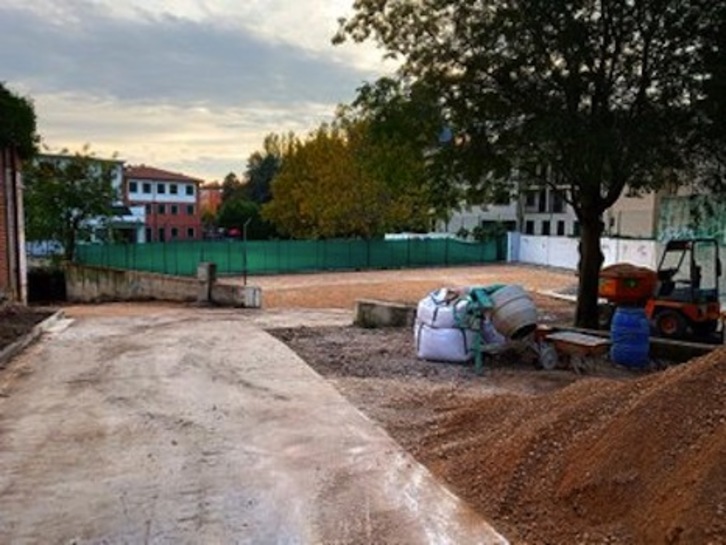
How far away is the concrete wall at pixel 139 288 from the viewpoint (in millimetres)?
20203

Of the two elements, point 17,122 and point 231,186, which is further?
point 231,186

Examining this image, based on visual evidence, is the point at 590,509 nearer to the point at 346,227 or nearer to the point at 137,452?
the point at 137,452

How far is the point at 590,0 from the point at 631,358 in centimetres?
643

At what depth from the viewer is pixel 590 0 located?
1230cm

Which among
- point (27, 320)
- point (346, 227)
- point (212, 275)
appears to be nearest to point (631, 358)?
point (27, 320)

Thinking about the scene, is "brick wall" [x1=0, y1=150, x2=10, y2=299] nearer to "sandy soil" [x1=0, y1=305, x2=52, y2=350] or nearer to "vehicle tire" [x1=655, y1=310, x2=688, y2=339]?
"sandy soil" [x1=0, y1=305, x2=52, y2=350]

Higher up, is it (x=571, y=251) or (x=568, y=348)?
(x=571, y=251)

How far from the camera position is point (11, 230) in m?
17.5

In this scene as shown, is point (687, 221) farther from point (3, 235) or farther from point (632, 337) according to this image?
point (3, 235)

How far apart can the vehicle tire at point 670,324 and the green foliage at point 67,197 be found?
25545mm

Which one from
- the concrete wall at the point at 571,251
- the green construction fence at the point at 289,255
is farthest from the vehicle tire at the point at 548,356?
the green construction fence at the point at 289,255

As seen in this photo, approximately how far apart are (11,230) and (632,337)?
1498 cm

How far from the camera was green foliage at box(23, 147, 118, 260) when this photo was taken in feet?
103

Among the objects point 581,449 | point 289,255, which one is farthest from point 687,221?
point 289,255
